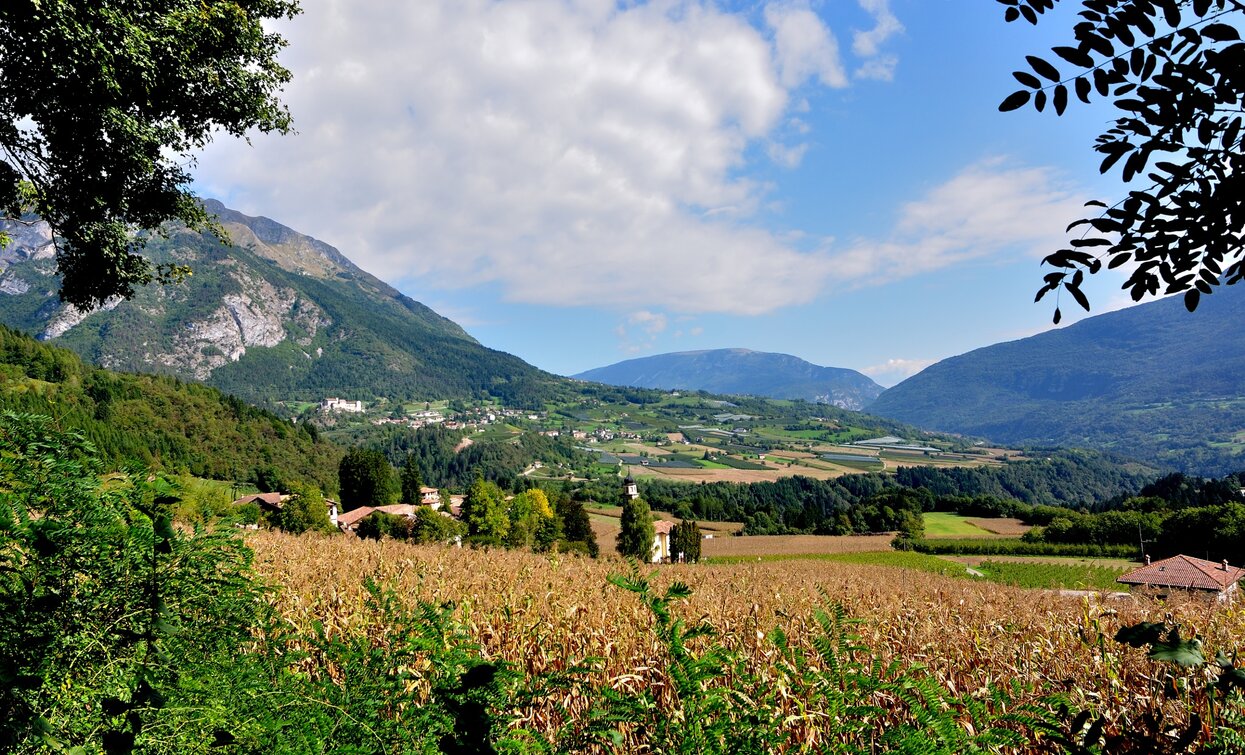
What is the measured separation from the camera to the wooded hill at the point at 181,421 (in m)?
70.1

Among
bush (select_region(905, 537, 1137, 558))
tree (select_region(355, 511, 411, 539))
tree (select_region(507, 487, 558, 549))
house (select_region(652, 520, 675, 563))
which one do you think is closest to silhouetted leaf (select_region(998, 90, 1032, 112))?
tree (select_region(355, 511, 411, 539))

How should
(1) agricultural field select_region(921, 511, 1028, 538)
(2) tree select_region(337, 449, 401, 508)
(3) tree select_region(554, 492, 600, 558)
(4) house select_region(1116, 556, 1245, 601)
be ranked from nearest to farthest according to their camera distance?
(4) house select_region(1116, 556, 1245, 601) → (3) tree select_region(554, 492, 600, 558) → (2) tree select_region(337, 449, 401, 508) → (1) agricultural field select_region(921, 511, 1028, 538)

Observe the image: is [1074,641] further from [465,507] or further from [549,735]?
[465,507]

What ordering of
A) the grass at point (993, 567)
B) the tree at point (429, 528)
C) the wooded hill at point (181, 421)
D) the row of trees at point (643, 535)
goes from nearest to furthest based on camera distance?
the grass at point (993, 567) < the tree at point (429, 528) < the row of trees at point (643, 535) < the wooded hill at point (181, 421)

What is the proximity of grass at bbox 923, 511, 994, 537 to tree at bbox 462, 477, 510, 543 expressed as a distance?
166 feet

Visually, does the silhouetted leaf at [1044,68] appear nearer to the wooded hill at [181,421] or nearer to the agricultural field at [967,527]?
the agricultural field at [967,527]

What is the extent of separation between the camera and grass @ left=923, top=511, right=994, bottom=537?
6725 centimetres

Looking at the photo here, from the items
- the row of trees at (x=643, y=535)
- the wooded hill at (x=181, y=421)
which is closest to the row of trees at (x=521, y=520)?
the row of trees at (x=643, y=535)

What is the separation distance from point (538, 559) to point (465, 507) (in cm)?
4648

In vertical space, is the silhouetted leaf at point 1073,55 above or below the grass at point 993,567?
above

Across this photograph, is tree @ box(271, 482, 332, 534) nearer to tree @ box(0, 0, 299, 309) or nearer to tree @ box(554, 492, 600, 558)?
tree @ box(554, 492, 600, 558)

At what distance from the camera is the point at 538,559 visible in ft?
23.8

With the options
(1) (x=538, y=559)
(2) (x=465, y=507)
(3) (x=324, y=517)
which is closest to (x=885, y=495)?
(2) (x=465, y=507)

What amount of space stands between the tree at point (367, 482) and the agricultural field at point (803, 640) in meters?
63.1
